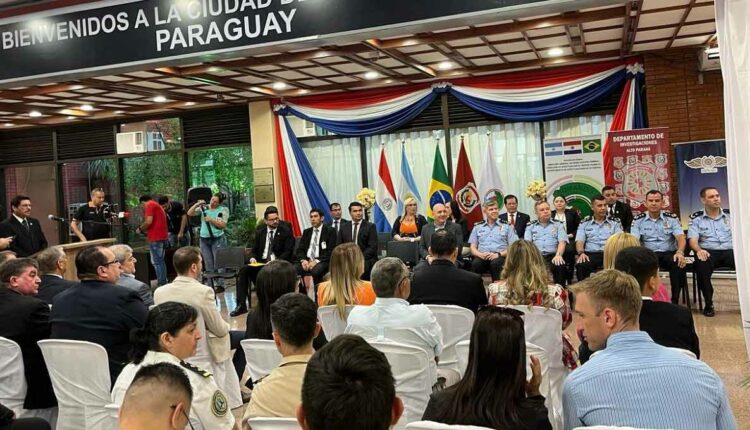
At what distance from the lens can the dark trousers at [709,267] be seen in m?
6.43

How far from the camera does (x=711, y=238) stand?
6746mm

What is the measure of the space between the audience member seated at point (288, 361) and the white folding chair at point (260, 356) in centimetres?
81

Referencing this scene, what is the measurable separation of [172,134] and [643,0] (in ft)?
28.5

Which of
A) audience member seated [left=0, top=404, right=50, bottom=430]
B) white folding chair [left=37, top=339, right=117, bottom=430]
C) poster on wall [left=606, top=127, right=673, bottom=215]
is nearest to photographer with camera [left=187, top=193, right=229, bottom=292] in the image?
poster on wall [left=606, top=127, right=673, bottom=215]

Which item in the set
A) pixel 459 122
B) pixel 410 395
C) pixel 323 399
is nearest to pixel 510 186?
pixel 459 122

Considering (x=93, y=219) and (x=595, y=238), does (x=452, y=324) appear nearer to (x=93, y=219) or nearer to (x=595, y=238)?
(x=595, y=238)

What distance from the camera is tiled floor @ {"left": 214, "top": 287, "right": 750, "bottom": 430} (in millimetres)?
3996

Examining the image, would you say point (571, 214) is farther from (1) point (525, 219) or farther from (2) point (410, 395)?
(2) point (410, 395)

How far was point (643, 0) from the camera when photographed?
623 cm

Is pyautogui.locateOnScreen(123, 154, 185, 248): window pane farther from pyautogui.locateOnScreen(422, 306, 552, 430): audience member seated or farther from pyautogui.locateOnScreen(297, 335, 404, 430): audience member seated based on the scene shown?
pyautogui.locateOnScreen(297, 335, 404, 430): audience member seated

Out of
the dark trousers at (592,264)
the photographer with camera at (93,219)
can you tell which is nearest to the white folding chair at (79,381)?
the dark trousers at (592,264)

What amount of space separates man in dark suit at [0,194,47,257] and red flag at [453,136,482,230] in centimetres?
599

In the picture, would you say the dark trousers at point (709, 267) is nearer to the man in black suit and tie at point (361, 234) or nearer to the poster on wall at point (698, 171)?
the poster on wall at point (698, 171)

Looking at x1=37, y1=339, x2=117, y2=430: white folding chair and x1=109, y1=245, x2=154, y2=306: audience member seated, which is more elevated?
x1=109, y1=245, x2=154, y2=306: audience member seated
